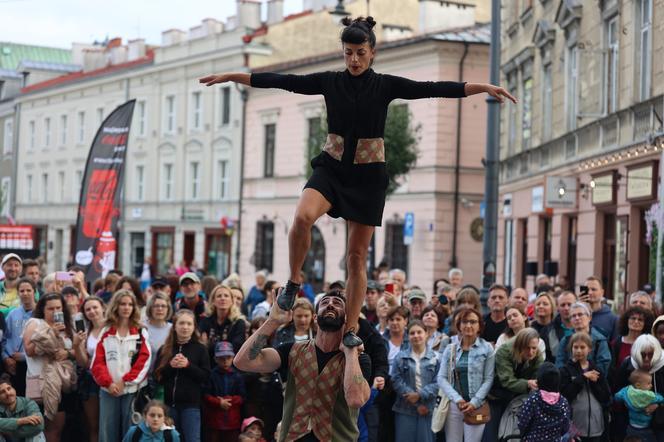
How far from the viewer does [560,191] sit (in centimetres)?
2545

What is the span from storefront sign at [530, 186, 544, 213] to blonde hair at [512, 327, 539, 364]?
1620 cm

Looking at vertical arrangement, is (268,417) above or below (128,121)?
below

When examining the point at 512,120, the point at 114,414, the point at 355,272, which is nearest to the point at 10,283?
the point at 114,414

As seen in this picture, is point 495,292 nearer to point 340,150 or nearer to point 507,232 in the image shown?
point 340,150

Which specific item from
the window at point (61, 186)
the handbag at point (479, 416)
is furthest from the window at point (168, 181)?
the handbag at point (479, 416)

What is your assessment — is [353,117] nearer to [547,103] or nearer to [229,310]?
[229,310]

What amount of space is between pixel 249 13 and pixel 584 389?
40574 mm

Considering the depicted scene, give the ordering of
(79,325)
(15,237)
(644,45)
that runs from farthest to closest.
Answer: (15,237) → (644,45) → (79,325)

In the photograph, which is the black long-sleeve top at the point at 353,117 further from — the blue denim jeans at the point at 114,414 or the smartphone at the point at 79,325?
the smartphone at the point at 79,325

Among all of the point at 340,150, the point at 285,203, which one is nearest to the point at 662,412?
the point at 340,150

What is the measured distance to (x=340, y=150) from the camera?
7758 millimetres

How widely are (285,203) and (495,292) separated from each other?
107 feet

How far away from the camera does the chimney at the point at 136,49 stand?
195ft

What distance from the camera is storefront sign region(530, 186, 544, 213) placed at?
2838 centimetres
